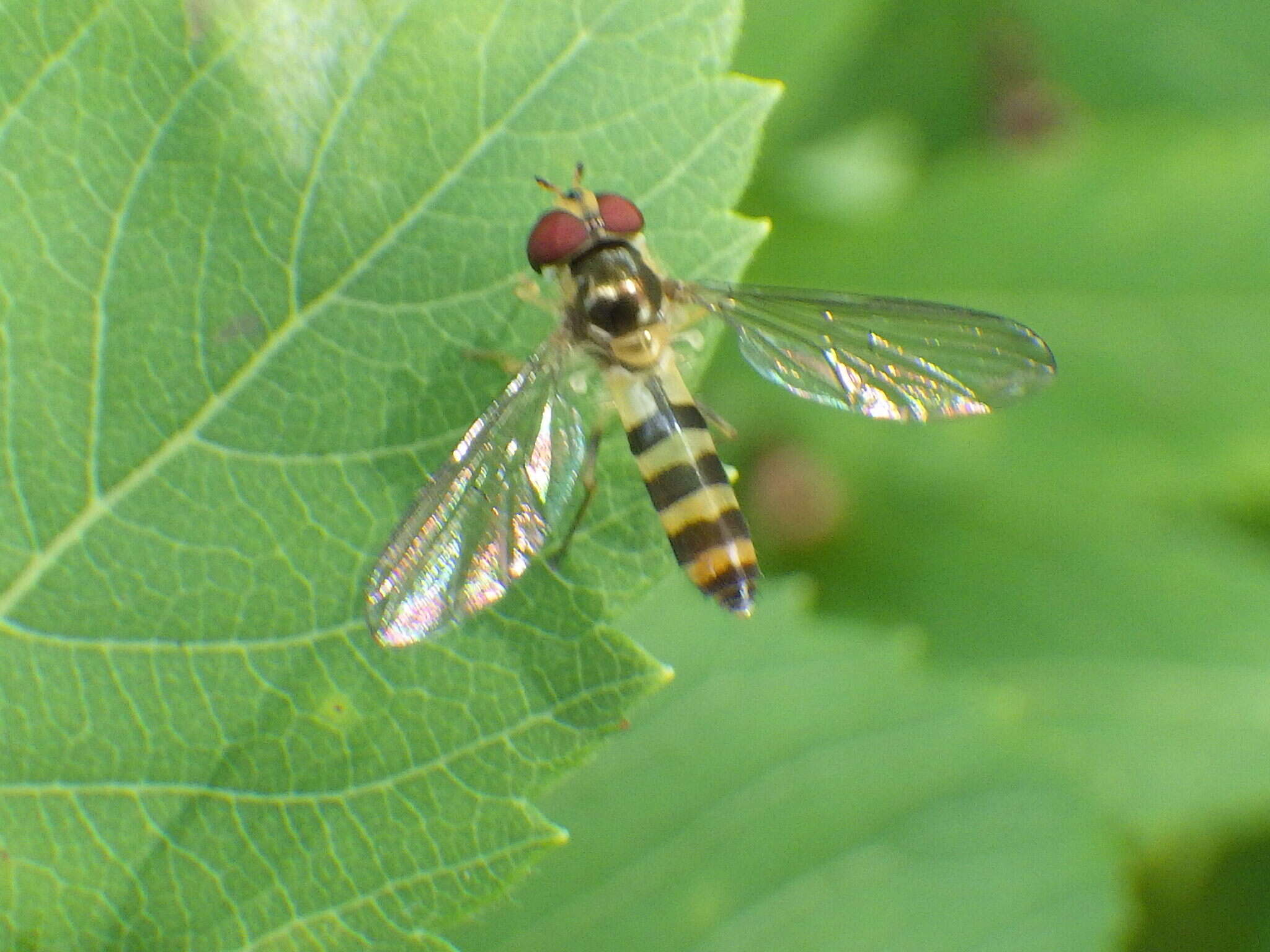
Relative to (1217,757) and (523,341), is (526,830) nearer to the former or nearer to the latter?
(523,341)

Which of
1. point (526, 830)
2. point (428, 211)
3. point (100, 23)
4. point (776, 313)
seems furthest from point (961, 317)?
point (100, 23)

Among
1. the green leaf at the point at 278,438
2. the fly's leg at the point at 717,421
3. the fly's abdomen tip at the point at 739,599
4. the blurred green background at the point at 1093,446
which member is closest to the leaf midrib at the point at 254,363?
the green leaf at the point at 278,438

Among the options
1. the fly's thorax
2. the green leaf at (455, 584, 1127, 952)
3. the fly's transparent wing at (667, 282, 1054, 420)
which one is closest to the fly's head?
the fly's thorax

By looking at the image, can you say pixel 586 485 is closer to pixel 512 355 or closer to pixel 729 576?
pixel 512 355

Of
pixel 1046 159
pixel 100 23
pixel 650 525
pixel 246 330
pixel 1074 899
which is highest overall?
pixel 1046 159

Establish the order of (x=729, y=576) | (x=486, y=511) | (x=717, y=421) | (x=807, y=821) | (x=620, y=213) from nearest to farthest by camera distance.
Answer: (x=620, y=213)
(x=486, y=511)
(x=729, y=576)
(x=717, y=421)
(x=807, y=821)

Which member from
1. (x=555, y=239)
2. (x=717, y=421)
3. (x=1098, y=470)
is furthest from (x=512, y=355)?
(x=1098, y=470)
